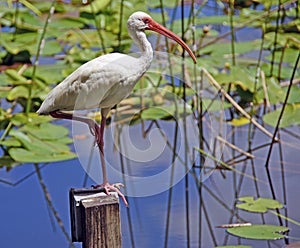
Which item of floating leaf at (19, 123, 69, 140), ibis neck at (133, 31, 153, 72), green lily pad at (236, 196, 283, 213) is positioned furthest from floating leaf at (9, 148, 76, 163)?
ibis neck at (133, 31, 153, 72)

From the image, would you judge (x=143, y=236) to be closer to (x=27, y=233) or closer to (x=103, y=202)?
(x=27, y=233)

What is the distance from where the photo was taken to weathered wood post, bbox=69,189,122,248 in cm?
215

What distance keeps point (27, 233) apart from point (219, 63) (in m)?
1.85

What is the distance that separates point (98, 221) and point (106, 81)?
1.39ft

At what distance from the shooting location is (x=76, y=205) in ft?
7.23

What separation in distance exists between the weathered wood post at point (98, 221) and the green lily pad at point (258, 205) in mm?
1052

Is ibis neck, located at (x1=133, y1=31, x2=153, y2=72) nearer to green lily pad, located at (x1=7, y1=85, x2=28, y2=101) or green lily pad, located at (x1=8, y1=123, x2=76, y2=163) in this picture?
green lily pad, located at (x1=8, y1=123, x2=76, y2=163)

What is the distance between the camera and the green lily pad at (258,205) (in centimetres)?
313

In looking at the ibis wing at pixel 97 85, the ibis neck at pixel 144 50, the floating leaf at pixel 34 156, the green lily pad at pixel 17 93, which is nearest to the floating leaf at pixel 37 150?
the floating leaf at pixel 34 156

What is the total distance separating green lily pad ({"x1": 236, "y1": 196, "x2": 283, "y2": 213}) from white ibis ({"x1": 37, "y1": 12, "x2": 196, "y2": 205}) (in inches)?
35.3

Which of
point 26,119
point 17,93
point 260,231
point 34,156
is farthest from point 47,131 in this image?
point 260,231

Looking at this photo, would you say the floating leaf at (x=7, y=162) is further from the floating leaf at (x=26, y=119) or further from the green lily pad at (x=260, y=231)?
the green lily pad at (x=260, y=231)

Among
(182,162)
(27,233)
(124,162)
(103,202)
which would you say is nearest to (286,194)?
(182,162)

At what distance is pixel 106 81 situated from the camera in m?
2.36
